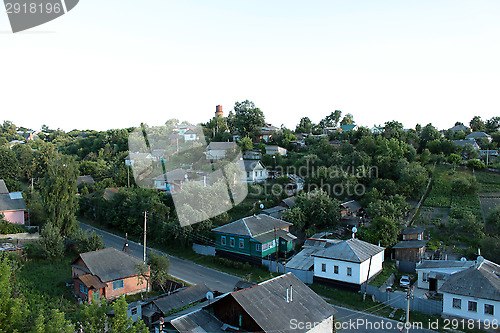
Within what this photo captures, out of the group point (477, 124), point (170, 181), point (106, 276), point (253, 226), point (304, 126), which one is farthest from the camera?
point (304, 126)

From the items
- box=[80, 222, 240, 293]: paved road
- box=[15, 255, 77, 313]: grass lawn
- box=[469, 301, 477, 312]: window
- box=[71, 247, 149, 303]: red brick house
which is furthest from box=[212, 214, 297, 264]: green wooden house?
box=[469, 301, 477, 312]: window

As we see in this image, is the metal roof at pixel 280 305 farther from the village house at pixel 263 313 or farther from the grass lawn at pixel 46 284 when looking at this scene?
the grass lawn at pixel 46 284

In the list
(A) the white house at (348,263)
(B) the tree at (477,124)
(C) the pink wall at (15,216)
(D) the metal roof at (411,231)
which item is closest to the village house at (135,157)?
(C) the pink wall at (15,216)

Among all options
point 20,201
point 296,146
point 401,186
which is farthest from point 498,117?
point 20,201

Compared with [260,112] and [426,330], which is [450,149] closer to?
[260,112]

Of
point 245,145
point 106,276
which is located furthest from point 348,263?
point 245,145

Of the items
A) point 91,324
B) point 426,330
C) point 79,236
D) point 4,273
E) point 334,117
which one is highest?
point 334,117

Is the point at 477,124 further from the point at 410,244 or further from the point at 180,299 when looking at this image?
the point at 180,299

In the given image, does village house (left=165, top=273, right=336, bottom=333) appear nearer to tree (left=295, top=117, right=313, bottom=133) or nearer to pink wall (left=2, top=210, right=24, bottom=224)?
pink wall (left=2, top=210, right=24, bottom=224)
